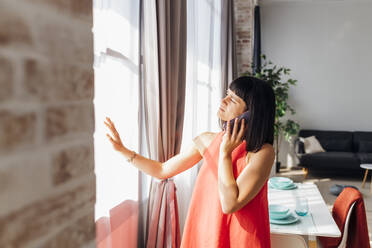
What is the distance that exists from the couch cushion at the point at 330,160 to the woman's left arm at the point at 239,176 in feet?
17.9

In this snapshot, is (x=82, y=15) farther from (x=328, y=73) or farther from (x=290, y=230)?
(x=328, y=73)

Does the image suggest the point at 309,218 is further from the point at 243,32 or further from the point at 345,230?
the point at 243,32

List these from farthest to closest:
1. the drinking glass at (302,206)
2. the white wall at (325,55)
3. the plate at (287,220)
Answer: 1. the white wall at (325,55)
2. the drinking glass at (302,206)
3. the plate at (287,220)

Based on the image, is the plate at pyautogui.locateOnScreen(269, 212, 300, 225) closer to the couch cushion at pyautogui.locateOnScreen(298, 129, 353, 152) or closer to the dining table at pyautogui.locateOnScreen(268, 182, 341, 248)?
the dining table at pyautogui.locateOnScreen(268, 182, 341, 248)

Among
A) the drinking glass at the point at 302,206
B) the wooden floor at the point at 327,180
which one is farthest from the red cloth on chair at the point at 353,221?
the wooden floor at the point at 327,180

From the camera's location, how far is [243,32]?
5.31 m

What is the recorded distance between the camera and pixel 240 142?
57.3 inches

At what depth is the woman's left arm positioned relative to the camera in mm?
1345

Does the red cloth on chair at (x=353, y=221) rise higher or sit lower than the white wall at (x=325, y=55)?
lower

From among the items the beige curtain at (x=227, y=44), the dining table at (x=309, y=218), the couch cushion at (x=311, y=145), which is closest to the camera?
the dining table at (x=309, y=218)

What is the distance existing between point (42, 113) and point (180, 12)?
1.85 meters

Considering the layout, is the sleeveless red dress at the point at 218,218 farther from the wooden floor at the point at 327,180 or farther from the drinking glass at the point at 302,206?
the wooden floor at the point at 327,180

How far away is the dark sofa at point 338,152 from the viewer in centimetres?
629

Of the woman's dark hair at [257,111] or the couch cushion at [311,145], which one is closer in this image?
the woman's dark hair at [257,111]
